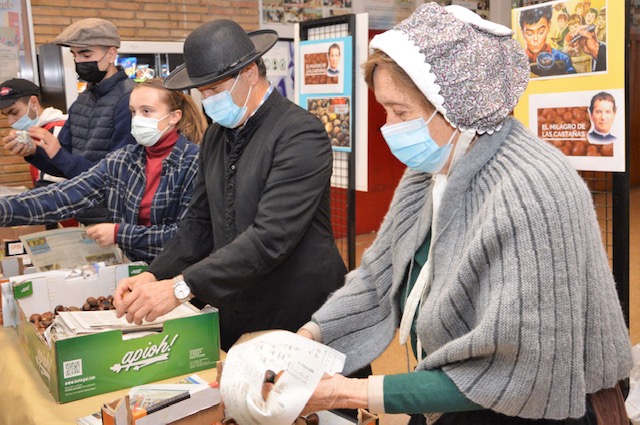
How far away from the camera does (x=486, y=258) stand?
123 centimetres

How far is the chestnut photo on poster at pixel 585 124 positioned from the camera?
8.65ft

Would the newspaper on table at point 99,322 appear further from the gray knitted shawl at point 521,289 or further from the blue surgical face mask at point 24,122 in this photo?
the blue surgical face mask at point 24,122

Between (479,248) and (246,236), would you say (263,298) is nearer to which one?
(246,236)

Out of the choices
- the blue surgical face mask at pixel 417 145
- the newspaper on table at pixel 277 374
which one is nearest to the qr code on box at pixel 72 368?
the newspaper on table at pixel 277 374

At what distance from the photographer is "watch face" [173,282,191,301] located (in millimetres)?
1912

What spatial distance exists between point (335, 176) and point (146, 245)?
5.86 feet

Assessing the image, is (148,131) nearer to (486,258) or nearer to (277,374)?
(277,374)

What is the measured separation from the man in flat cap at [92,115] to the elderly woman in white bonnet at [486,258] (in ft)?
7.42

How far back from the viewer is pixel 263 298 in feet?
7.23

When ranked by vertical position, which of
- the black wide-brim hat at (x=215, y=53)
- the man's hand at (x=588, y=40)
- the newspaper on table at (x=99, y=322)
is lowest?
the newspaper on table at (x=99, y=322)

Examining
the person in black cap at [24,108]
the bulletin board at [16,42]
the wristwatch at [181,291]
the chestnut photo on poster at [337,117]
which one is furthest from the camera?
the bulletin board at [16,42]

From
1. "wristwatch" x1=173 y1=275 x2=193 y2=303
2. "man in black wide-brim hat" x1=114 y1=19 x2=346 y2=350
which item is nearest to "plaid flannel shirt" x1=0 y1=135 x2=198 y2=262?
"man in black wide-brim hat" x1=114 y1=19 x2=346 y2=350

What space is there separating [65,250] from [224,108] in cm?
100

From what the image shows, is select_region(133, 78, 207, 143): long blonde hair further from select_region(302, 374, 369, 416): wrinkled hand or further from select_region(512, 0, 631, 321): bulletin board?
select_region(302, 374, 369, 416): wrinkled hand
